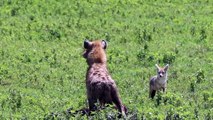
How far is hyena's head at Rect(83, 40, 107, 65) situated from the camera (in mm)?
11336

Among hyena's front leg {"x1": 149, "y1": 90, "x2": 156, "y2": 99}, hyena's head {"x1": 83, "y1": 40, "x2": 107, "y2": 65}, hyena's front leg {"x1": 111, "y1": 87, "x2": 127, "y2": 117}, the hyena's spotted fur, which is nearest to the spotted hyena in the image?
hyena's front leg {"x1": 111, "y1": 87, "x2": 127, "y2": 117}

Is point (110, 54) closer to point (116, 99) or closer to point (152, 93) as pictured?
point (152, 93)

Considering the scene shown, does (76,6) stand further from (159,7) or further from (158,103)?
(158,103)

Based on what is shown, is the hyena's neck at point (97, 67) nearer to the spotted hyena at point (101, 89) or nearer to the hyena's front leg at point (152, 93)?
the spotted hyena at point (101, 89)

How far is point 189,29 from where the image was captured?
65.9 ft

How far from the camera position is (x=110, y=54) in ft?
57.0

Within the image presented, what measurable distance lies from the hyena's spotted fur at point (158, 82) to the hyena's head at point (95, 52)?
230 centimetres

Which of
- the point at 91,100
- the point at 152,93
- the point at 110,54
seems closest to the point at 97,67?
the point at 91,100

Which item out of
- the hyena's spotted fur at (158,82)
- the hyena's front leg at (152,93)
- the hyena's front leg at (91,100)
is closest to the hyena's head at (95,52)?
the hyena's front leg at (91,100)

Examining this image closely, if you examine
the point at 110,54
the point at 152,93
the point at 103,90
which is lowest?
the point at 152,93

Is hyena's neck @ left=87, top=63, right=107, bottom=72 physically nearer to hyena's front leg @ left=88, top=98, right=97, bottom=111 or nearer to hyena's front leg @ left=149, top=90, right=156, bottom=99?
hyena's front leg @ left=88, top=98, right=97, bottom=111

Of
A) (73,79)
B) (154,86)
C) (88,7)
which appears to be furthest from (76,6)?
(154,86)

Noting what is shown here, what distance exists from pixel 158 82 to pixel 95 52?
2823mm

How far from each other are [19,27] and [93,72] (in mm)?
9634
